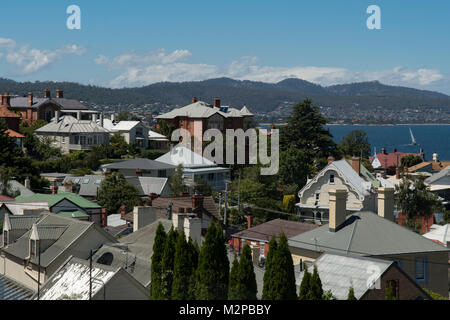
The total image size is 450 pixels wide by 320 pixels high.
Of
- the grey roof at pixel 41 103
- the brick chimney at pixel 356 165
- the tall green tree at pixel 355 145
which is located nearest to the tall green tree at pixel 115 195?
the brick chimney at pixel 356 165

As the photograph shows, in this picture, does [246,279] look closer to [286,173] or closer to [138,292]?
[138,292]

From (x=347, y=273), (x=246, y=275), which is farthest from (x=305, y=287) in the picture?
(x=347, y=273)

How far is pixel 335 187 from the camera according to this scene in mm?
67250

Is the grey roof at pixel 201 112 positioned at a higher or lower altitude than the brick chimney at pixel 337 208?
higher

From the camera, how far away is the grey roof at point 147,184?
6794 centimetres

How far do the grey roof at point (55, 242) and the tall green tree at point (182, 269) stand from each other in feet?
25.7

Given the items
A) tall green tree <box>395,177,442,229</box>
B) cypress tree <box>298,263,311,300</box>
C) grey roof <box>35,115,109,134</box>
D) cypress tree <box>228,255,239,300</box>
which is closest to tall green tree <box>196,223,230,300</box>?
cypress tree <box>228,255,239,300</box>

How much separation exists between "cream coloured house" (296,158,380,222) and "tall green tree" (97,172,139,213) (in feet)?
51.6

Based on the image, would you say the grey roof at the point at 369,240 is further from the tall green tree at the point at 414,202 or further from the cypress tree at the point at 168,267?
the tall green tree at the point at 414,202

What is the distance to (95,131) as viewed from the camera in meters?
93.2

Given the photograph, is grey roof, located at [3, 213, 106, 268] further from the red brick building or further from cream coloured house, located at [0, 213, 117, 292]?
the red brick building

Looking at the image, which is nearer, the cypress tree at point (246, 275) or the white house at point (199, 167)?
the cypress tree at point (246, 275)

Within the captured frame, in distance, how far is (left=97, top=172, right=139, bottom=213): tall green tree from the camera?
2371 inches
